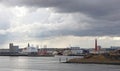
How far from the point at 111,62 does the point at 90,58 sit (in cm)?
1341

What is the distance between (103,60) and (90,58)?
7873mm

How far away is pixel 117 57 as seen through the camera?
12138 cm

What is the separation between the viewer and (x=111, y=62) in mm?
117875

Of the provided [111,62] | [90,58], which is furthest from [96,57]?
[111,62]

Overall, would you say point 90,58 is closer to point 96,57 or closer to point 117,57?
point 96,57

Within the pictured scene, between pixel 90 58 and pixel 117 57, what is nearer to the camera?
pixel 117 57

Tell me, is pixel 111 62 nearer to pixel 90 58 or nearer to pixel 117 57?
pixel 117 57

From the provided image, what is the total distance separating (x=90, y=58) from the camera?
130 meters

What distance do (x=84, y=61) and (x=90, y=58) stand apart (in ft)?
13.4

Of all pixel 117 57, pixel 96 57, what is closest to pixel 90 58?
pixel 96 57

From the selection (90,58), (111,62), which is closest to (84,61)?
(90,58)

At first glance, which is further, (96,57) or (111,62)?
(96,57)

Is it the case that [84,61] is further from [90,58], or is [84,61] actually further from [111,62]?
[111,62]

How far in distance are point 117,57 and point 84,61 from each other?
12312 mm
